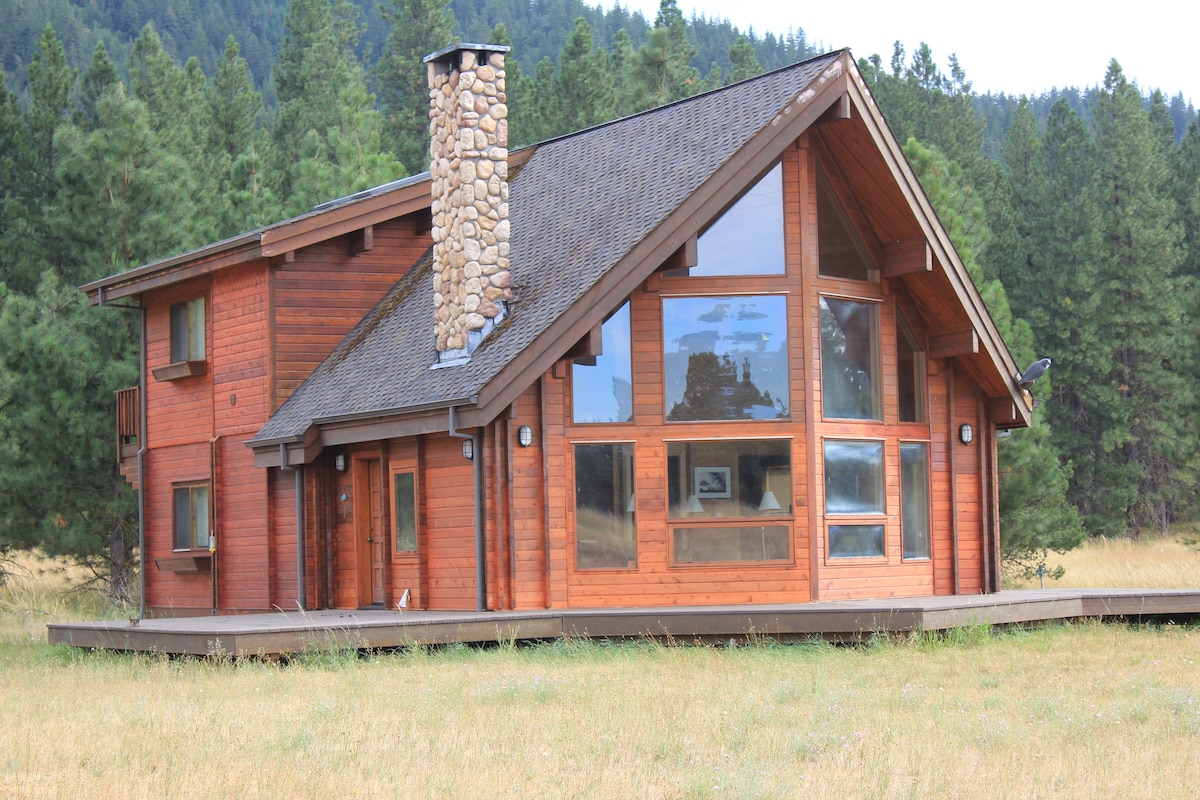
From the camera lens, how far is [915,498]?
55.0 feet

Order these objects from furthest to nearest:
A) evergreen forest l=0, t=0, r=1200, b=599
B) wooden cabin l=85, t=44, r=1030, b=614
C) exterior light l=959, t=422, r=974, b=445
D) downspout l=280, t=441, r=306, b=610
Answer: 1. evergreen forest l=0, t=0, r=1200, b=599
2. downspout l=280, t=441, r=306, b=610
3. exterior light l=959, t=422, r=974, b=445
4. wooden cabin l=85, t=44, r=1030, b=614

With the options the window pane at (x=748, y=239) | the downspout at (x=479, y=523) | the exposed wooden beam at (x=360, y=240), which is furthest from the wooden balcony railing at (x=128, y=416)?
the window pane at (x=748, y=239)

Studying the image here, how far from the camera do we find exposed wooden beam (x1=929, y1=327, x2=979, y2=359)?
651 inches

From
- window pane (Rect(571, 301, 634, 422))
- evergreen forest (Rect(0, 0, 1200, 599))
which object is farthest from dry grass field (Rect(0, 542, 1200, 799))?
evergreen forest (Rect(0, 0, 1200, 599))

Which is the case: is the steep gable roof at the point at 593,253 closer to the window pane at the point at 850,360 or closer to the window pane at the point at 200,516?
the window pane at the point at 850,360

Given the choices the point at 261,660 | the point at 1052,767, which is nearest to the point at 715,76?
the point at 261,660

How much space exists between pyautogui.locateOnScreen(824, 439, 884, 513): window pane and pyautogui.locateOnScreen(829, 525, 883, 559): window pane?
193 millimetres

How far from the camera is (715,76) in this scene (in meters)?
45.1

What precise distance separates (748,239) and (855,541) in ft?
11.4

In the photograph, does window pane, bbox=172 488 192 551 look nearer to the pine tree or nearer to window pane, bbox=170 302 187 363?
window pane, bbox=170 302 187 363

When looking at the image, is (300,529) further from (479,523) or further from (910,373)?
(910,373)

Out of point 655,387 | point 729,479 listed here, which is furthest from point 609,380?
point 729,479

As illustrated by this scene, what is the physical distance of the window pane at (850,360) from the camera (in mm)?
15961

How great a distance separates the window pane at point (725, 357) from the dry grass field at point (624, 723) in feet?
8.85
